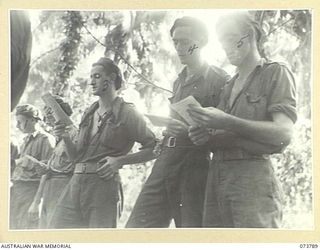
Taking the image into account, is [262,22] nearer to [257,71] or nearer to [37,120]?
[257,71]

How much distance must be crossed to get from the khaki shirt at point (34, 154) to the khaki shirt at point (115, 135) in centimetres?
11

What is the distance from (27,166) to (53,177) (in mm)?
95

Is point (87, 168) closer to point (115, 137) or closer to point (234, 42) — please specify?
point (115, 137)

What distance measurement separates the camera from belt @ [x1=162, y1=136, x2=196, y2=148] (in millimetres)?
2018

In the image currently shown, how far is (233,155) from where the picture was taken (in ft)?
6.50

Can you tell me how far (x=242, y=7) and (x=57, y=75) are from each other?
667 mm

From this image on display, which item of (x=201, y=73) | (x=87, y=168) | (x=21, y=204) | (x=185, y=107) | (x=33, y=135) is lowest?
(x=21, y=204)

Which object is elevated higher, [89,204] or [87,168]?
[87,168]

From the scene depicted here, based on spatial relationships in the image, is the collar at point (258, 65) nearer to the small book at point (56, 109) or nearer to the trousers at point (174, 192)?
the trousers at point (174, 192)

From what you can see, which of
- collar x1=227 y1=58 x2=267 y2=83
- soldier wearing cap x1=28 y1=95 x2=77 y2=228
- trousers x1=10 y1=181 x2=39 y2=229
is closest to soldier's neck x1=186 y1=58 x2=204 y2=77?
collar x1=227 y1=58 x2=267 y2=83

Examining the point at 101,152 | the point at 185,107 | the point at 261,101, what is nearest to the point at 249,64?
the point at 261,101

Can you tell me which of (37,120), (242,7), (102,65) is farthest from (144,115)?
(242,7)

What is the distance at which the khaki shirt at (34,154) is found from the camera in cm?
204

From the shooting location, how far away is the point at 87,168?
203 centimetres
